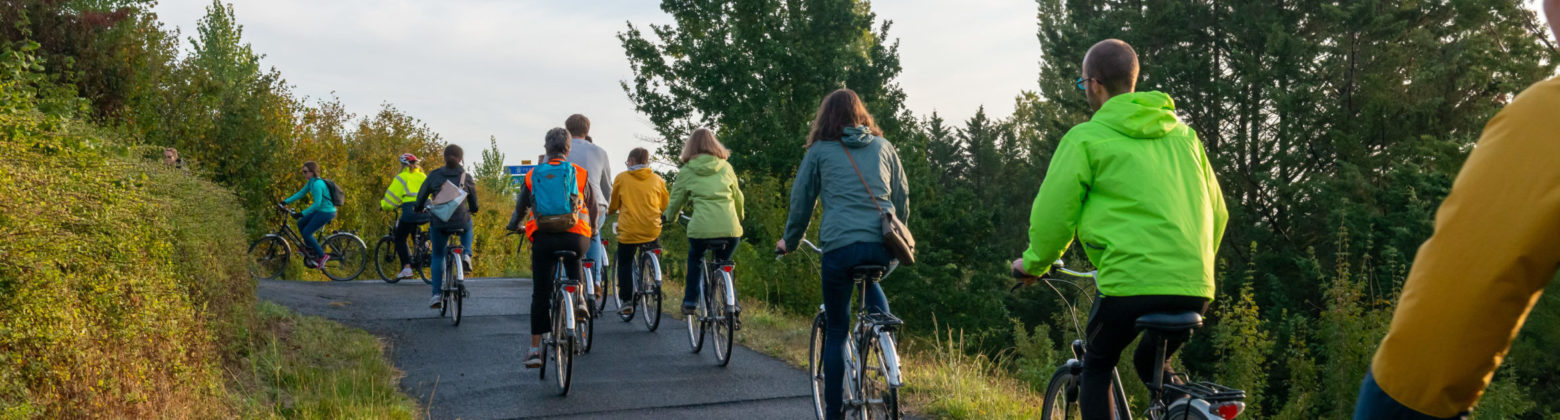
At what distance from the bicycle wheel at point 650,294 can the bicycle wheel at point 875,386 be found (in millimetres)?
5342

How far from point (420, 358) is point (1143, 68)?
69.6 feet

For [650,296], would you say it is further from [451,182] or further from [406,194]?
[406,194]

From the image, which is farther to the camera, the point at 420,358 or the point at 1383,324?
the point at 1383,324

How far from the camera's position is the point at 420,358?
9266 mm

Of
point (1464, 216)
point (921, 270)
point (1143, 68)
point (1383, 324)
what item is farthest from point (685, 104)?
point (1464, 216)

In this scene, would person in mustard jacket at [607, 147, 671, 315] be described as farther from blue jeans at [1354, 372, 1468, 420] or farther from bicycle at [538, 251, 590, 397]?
blue jeans at [1354, 372, 1468, 420]

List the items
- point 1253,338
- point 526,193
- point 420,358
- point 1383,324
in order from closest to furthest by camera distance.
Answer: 1. point 526,193
2. point 420,358
3. point 1253,338
4. point 1383,324

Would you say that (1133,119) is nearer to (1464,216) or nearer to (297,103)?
(1464,216)

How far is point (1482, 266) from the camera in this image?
1140mm

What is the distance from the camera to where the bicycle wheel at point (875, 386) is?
5.27 meters

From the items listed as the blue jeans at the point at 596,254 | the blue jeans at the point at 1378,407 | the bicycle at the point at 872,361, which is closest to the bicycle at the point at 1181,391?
the bicycle at the point at 872,361

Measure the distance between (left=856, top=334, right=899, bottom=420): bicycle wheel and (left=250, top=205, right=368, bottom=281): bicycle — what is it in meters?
13.3

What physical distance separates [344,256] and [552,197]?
1105cm

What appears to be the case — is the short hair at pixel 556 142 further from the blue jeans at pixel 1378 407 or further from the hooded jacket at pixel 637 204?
the blue jeans at pixel 1378 407
